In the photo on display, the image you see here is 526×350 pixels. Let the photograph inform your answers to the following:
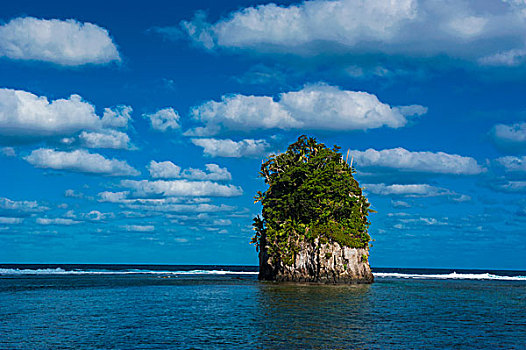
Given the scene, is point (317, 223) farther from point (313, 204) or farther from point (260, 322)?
point (260, 322)

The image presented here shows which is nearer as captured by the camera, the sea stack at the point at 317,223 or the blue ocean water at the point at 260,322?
the blue ocean water at the point at 260,322

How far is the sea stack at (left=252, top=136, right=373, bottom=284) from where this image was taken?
266 feet

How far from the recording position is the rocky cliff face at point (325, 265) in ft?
265

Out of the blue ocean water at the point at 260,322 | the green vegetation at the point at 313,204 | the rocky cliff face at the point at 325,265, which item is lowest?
the blue ocean water at the point at 260,322

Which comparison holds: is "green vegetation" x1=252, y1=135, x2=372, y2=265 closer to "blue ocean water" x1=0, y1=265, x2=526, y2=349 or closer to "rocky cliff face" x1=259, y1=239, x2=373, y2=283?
"rocky cliff face" x1=259, y1=239, x2=373, y2=283

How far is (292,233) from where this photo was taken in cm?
8281

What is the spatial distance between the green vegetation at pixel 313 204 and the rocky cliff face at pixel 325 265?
1.03 meters

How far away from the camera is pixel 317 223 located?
82.2m

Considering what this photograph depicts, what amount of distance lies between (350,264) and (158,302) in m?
36.6

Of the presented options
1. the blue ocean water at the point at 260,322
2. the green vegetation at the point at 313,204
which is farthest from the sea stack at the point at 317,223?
the blue ocean water at the point at 260,322

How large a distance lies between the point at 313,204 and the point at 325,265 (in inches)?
383

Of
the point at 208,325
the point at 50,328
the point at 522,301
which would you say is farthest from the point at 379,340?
the point at 522,301

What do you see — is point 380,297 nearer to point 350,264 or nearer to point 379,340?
point 350,264

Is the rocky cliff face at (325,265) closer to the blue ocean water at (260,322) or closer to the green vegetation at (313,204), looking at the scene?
the green vegetation at (313,204)
